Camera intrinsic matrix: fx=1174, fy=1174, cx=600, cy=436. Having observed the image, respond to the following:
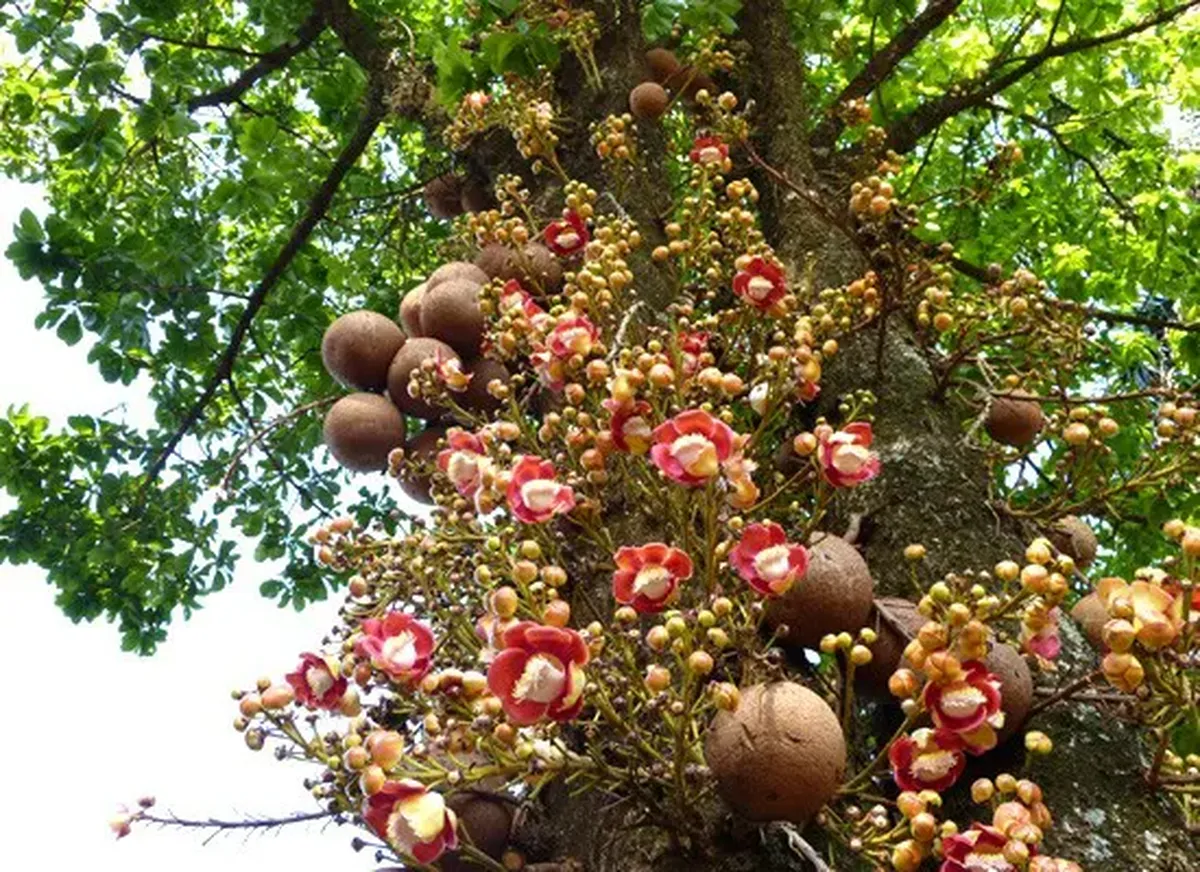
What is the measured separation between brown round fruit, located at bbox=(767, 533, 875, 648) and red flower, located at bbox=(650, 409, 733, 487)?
0.32 meters

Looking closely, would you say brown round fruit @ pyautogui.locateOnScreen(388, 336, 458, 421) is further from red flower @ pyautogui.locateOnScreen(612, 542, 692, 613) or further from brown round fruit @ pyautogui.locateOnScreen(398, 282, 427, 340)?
red flower @ pyautogui.locateOnScreen(612, 542, 692, 613)

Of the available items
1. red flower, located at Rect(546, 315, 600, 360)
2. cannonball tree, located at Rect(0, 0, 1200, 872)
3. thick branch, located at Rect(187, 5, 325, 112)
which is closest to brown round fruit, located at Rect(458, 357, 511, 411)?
cannonball tree, located at Rect(0, 0, 1200, 872)

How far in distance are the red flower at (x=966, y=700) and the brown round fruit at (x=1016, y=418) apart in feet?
3.81

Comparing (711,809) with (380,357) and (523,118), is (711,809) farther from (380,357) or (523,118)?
(523,118)

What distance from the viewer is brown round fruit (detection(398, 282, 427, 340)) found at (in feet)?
9.68

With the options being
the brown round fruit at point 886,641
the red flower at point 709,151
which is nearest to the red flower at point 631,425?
the brown round fruit at point 886,641

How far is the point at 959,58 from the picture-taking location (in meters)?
5.70

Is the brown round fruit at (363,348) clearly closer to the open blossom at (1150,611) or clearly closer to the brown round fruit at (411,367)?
the brown round fruit at (411,367)

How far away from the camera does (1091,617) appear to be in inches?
82.7

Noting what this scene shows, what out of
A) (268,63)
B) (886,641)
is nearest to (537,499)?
(886,641)

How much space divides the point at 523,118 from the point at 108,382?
2484 mm

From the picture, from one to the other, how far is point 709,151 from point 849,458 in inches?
47.6

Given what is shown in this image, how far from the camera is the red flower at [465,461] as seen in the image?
6.67 ft

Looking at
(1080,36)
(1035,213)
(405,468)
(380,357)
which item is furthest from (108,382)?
(1035,213)
